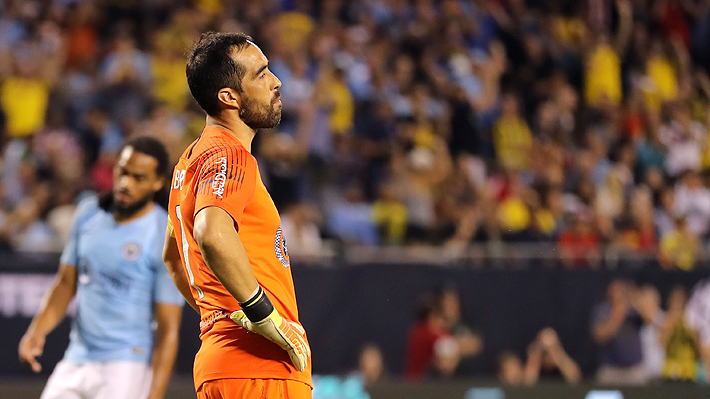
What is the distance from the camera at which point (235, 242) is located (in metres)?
3.11

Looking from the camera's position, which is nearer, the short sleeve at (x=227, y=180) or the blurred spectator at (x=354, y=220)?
the short sleeve at (x=227, y=180)

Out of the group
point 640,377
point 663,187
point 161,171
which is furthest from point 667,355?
point 161,171

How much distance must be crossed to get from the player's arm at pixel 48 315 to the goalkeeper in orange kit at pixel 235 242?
1.84 m

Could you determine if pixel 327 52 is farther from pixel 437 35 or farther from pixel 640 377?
pixel 640 377

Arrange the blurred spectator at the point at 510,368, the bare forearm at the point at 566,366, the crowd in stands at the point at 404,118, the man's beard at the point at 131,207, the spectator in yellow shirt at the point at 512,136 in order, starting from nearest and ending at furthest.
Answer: the man's beard at the point at 131,207
the blurred spectator at the point at 510,368
the bare forearm at the point at 566,366
the crowd in stands at the point at 404,118
the spectator in yellow shirt at the point at 512,136

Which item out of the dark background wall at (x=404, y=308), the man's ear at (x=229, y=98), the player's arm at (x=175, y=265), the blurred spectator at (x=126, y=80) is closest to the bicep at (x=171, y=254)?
the player's arm at (x=175, y=265)

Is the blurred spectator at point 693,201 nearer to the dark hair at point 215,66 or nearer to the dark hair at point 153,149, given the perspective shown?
the dark hair at point 153,149

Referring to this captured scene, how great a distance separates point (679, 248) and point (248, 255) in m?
8.72

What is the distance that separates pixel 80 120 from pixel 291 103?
8.66 ft

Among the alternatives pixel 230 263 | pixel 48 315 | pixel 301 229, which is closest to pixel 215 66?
pixel 230 263

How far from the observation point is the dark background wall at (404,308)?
909cm

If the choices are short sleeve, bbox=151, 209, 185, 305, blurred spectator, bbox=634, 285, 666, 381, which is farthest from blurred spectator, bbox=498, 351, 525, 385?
short sleeve, bbox=151, 209, 185, 305

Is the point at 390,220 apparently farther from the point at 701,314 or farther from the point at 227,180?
the point at 227,180

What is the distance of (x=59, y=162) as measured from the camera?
1003 cm
